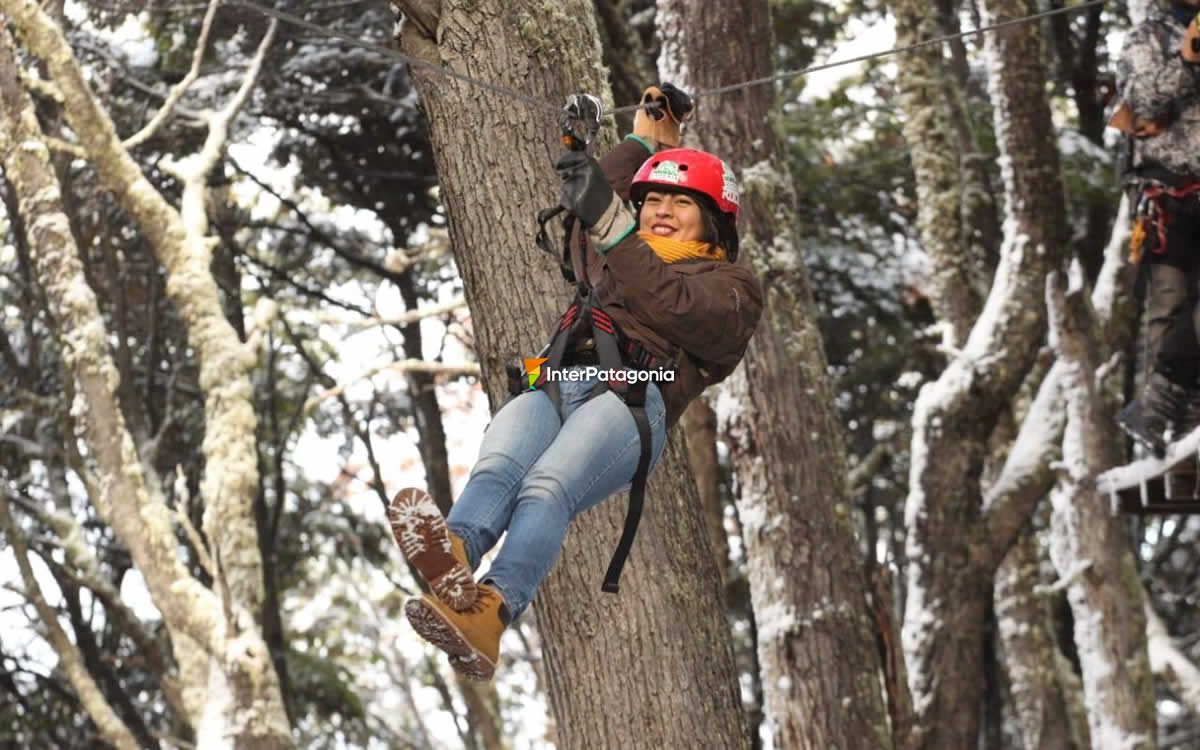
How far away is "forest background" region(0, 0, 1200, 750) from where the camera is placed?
4461mm

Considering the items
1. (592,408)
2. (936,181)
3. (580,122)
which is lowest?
(592,408)

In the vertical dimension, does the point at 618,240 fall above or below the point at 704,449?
above

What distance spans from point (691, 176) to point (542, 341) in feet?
2.10

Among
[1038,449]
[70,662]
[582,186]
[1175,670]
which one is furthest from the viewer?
[1175,670]

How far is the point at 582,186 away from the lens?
3543mm

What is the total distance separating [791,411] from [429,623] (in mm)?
3620

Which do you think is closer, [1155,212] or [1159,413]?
[1155,212]

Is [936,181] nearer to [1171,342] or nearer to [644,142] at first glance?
[1171,342]

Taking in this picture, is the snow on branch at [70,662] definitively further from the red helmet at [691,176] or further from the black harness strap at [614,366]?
the red helmet at [691,176]

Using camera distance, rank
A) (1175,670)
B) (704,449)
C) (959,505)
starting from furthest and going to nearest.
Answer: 1. (1175,670)
2. (704,449)
3. (959,505)

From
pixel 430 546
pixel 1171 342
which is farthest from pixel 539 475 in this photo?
pixel 1171 342

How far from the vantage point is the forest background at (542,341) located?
14.6 ft

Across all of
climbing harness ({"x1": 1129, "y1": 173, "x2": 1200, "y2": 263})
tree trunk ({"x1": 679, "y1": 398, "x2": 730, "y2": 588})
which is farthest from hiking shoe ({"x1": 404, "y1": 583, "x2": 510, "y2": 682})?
tree trunk ({"x1": 679, "y1": 398, "x2": 730, "y2": 588})

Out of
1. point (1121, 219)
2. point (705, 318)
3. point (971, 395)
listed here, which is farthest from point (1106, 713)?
point (705, 318)
